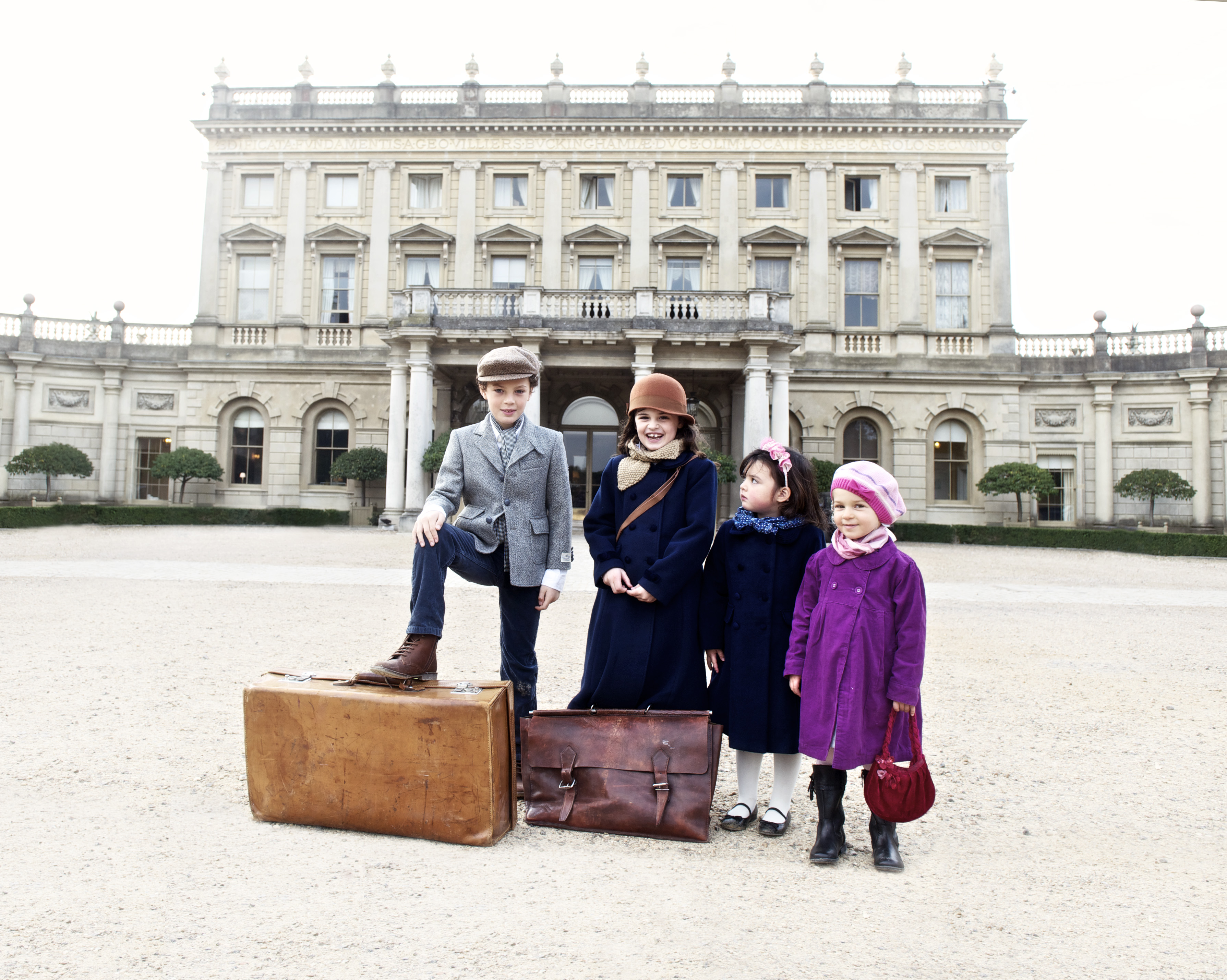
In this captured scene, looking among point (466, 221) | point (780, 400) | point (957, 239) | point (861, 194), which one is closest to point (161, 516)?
point (466, 221)

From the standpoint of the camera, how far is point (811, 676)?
3236mm

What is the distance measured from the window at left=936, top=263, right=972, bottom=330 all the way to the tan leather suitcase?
84.8ft

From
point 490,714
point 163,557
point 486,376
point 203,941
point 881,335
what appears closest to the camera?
point 203,941

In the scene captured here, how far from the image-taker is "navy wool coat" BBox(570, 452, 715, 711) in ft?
11.5

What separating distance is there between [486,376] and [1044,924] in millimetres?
3041

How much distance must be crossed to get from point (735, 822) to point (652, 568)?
1.15m

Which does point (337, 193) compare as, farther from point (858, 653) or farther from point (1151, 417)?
point (858, 653)

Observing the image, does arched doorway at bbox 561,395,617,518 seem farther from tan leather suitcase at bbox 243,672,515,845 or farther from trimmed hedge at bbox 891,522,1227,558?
tan leather suitcase at bbox 243,672,515,845

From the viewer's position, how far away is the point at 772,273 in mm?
26156

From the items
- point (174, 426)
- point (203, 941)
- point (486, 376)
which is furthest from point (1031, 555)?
point (174, 426)

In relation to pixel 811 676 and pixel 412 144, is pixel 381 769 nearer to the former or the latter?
pixel 811 676

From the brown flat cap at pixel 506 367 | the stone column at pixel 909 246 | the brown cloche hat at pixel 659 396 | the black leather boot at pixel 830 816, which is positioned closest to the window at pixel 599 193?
the stone column at pixel 909 246

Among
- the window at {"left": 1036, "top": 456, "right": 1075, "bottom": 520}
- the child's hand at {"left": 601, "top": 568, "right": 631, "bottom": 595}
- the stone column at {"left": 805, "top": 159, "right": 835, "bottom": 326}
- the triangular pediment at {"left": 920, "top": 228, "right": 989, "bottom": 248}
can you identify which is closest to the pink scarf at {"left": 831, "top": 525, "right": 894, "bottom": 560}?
the child's hand at {"left": 601, "top": 568, "right": 631, "bottom": 595}

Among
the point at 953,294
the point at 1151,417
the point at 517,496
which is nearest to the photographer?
the point at 517,496
